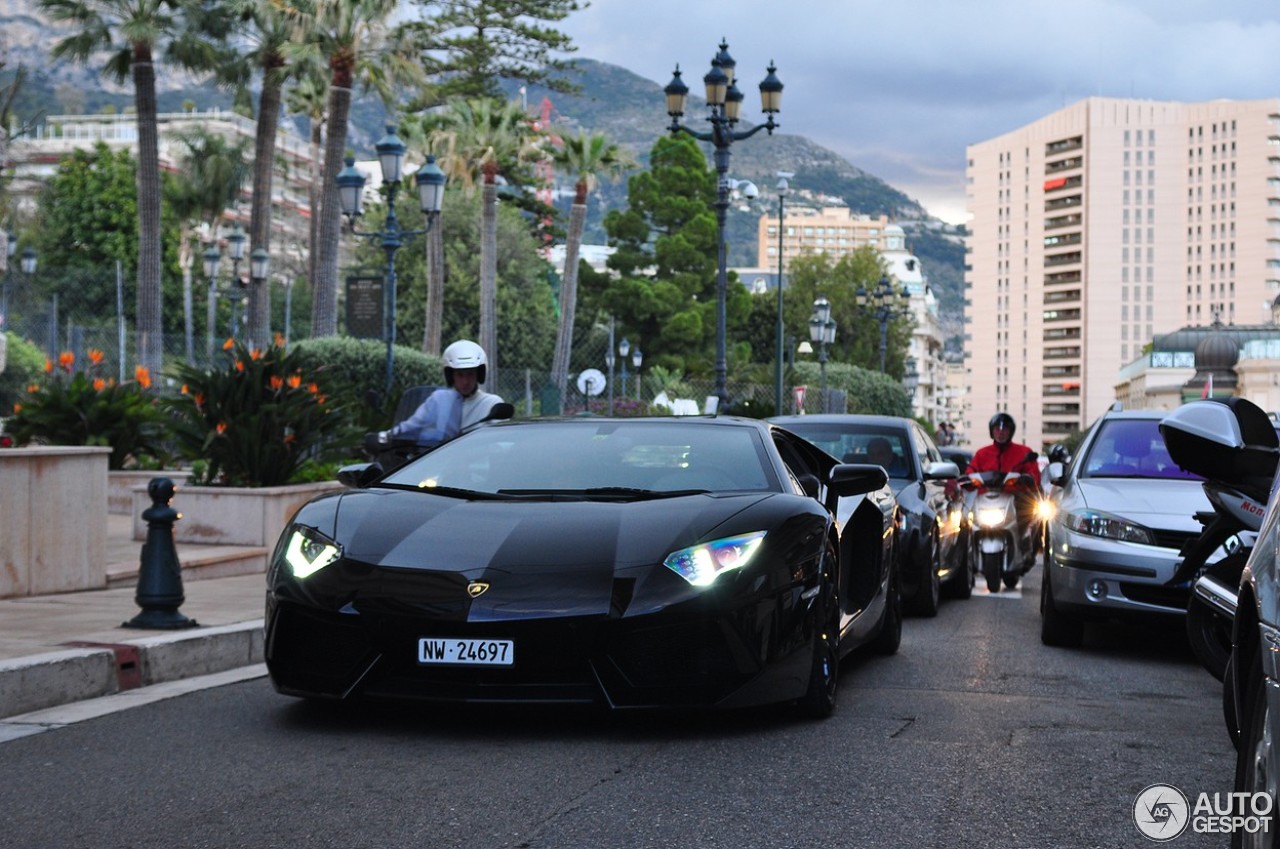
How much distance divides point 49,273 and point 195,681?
77439 mm

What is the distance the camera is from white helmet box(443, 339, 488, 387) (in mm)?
10734

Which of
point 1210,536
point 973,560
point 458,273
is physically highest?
point 458,273

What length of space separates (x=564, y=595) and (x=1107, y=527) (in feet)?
16.5

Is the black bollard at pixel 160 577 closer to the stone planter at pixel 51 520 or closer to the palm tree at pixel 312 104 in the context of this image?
the stone planter at pixel 51 520

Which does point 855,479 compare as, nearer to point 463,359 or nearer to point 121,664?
point 121,664

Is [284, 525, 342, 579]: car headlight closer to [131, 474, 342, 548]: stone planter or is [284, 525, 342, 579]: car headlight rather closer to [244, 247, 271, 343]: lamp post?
[131, 474, 342, 548]: stone planter

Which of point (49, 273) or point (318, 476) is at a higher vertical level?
point (49, 273)

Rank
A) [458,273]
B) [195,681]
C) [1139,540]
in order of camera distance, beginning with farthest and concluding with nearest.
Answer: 1. [458,273]
2. [1139,540]
3. [195,681]

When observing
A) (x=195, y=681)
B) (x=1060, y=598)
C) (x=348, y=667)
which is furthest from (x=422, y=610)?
(x=1060, y=598)

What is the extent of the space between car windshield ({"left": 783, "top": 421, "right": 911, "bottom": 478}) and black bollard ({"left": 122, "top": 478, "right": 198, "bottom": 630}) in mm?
5248

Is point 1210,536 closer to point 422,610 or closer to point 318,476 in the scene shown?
point 422,610

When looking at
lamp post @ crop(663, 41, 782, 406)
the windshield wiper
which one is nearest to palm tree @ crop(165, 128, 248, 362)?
lamp post @ crop(663, 41, 782, 406)

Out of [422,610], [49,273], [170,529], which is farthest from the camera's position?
[49,273]

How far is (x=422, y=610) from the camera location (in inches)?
231
